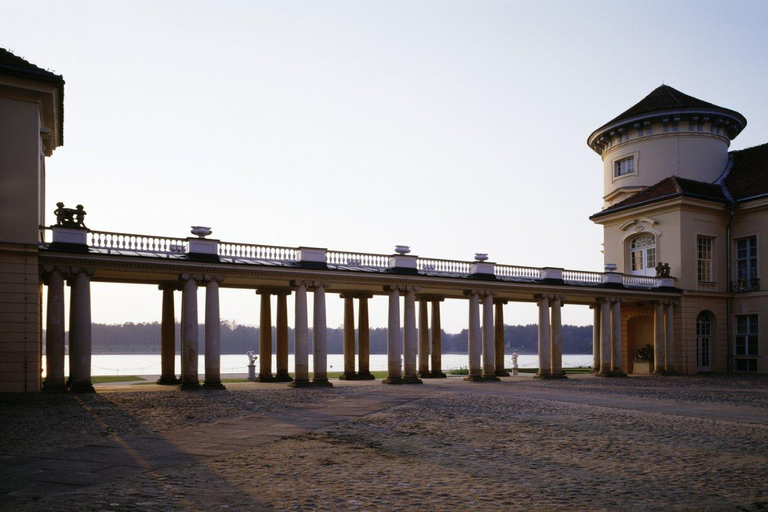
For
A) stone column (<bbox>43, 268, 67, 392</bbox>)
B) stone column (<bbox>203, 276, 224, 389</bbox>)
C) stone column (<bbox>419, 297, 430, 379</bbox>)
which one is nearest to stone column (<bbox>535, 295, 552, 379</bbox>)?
stone column (<bbox>419, 297, 430, 379</bbox>)

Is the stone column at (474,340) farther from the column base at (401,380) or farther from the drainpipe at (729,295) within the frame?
the drainpipe at (729,295)

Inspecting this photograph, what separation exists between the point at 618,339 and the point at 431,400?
23.7 meters

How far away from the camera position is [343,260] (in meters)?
35.2

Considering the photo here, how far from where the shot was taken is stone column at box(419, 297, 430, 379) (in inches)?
1647

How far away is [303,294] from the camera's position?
33375 mm

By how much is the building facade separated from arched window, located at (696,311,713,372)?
0.07 meters

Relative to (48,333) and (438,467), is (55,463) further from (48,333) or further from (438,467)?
(48,333)

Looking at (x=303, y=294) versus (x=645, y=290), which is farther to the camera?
(x=645, y=290)

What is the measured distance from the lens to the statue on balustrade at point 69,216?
2758 centimetres

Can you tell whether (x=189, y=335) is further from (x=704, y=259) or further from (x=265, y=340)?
(x=704, y=259)

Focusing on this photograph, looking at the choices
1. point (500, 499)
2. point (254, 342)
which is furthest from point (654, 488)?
point (254, 342)

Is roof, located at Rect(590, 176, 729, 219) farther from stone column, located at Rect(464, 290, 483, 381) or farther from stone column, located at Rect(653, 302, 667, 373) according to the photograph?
stone column, located at Rect(464, 290, 483, 381)

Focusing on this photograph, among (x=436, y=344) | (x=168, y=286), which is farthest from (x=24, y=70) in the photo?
(x=436, y=344)

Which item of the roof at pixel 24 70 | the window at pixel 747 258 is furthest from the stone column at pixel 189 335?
the window at pixel 747 258
